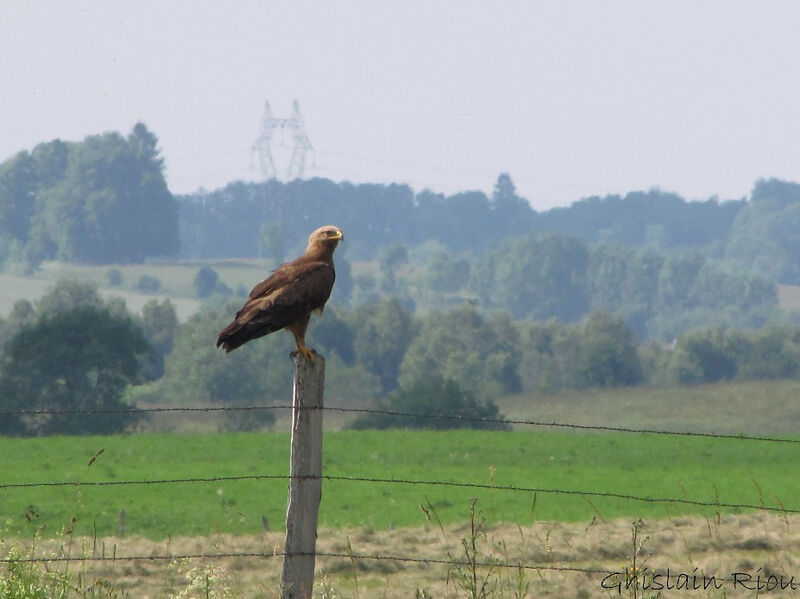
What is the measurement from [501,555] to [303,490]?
1068cm

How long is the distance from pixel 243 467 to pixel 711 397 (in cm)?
4998

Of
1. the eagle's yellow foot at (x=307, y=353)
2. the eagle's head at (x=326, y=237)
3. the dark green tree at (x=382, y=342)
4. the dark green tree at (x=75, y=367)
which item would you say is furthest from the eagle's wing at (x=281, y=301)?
the dark green tree at (x=382, y=342)

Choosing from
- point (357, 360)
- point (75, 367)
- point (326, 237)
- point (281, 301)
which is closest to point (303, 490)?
point (281, 301)

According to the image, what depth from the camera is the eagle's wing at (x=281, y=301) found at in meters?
8.09

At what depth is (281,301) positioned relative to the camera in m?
8.34

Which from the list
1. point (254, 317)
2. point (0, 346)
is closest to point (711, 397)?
point (0, 346)

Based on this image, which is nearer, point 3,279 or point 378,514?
point 378,514

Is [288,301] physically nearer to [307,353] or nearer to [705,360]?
[307,353]

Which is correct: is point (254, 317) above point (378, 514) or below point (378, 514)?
above

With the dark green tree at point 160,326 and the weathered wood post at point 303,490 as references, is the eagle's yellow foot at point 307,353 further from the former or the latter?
the dark green tree at point 160,326

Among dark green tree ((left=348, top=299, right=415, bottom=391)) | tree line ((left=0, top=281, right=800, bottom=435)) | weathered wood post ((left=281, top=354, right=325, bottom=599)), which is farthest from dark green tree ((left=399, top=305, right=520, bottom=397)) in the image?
weathered wood post ((left=281, top=354, right=325, bottom=599))

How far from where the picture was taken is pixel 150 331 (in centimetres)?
11744

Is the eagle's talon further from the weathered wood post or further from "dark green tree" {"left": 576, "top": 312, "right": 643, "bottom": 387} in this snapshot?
"dark green tree" {"left": 576, "top": 312, "right": 643, "bottom": 387}

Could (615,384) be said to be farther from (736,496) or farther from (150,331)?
(736,496)
